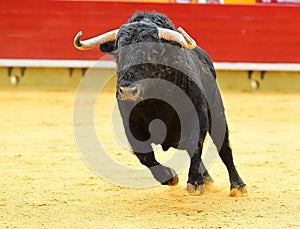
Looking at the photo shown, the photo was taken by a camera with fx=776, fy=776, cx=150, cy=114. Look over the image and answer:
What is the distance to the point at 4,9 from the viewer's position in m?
10.0

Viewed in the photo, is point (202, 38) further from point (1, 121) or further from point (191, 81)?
point (191, 81)

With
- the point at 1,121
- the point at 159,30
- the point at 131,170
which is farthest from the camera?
the point at 1,121

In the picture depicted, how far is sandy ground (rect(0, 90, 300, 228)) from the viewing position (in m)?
3.83

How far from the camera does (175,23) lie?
10.1 m

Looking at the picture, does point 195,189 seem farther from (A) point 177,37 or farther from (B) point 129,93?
(A) point 177,37

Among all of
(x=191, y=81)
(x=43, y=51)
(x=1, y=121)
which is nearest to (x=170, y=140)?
(x=191, y=81)

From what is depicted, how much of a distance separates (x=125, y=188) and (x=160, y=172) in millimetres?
712

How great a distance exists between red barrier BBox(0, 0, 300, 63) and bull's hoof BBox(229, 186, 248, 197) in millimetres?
5730

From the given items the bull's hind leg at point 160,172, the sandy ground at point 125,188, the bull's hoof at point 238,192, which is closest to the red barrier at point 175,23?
the sandy ground at point 125,188

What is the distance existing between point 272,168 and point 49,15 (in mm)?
5320

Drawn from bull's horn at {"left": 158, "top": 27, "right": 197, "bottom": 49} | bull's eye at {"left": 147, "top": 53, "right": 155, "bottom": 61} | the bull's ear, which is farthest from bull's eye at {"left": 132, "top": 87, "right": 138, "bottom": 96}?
the bull's ear

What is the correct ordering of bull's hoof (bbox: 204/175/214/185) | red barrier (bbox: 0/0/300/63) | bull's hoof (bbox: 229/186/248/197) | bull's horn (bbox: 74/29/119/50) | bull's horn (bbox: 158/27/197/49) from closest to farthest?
bull's horn (bbox: 158/27/197/49)
bull's horn (bbox: 74/29/119/50)
bull's hoof (bbox: 229/186/248/197)
bull's hoof (bbox: 204/175/214/185)
red barrier (bbox: 0/0/300/63)

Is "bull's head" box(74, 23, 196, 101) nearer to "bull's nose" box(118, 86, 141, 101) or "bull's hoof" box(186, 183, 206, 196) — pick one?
"bull's nose" box(118, 86, 141, 101)

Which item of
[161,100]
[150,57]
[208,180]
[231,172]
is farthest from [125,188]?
[150,57]
